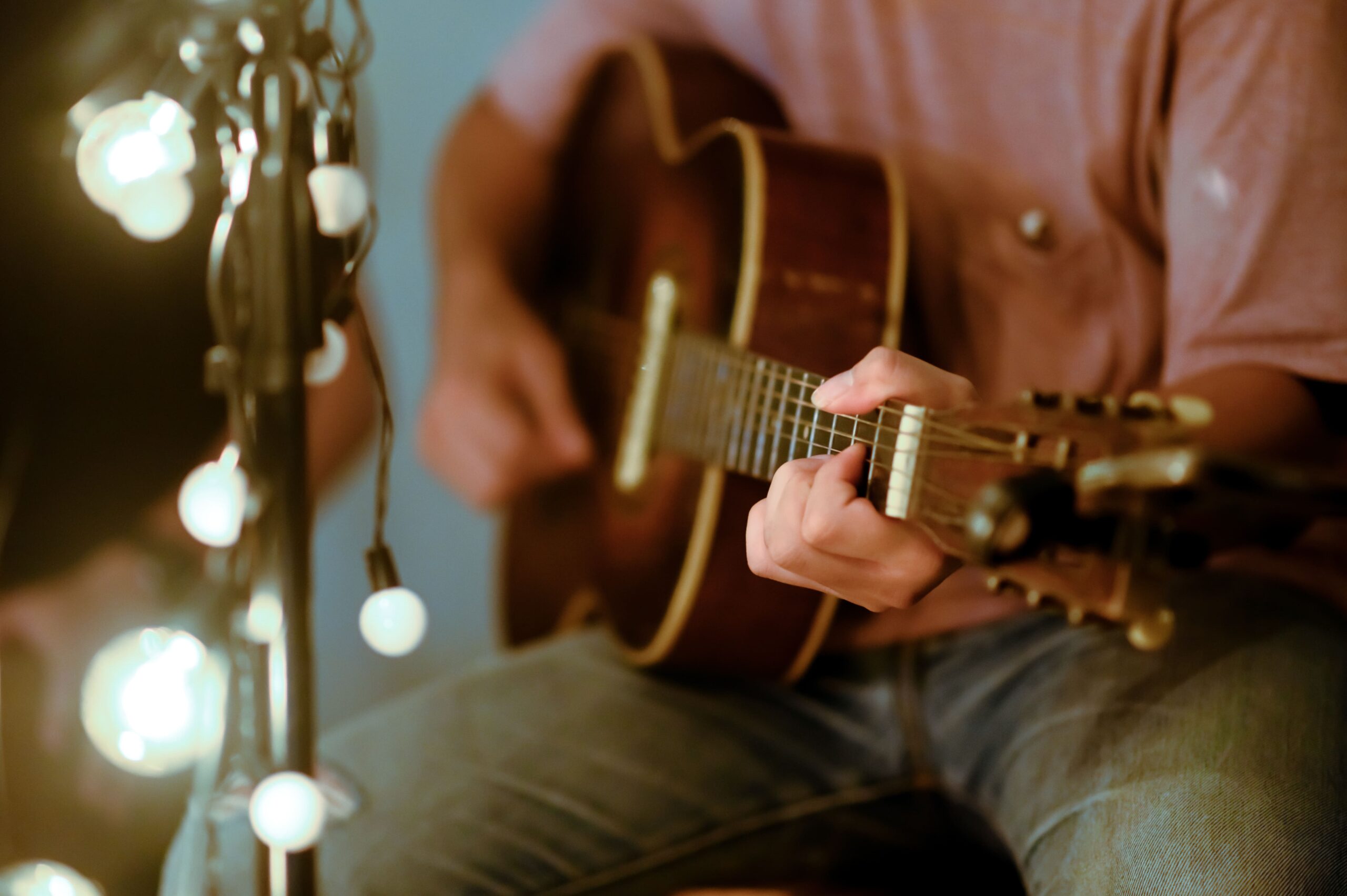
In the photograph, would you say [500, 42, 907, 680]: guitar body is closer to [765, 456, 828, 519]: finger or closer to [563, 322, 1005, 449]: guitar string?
[563, 322, 1005, 449]: guitar string

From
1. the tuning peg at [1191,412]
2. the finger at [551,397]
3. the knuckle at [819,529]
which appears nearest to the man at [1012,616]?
the knuckle at [819,529]

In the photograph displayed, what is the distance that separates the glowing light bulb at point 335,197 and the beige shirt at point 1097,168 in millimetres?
382

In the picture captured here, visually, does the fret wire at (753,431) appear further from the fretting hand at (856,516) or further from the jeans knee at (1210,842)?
the jeans knee at (1210,842)

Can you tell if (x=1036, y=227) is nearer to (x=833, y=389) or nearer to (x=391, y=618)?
(x=833, y=389)

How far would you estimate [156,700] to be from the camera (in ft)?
1.85

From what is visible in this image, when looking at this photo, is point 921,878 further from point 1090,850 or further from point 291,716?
point 291,716

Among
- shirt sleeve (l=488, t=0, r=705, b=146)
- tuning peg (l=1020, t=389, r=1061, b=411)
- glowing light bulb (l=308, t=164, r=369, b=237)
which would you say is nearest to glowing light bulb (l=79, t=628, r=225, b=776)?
glowing light bulb (l=308, t=164, r=369, b=237)

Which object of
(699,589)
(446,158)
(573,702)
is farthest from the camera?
(446,158)

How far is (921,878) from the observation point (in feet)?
2.67

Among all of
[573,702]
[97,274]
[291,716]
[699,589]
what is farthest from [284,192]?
[97,274]

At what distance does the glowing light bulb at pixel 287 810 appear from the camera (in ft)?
1.59

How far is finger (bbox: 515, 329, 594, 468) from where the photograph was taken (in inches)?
40.1

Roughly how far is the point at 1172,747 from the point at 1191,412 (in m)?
0.29

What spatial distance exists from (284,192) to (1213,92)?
1.89 feet
